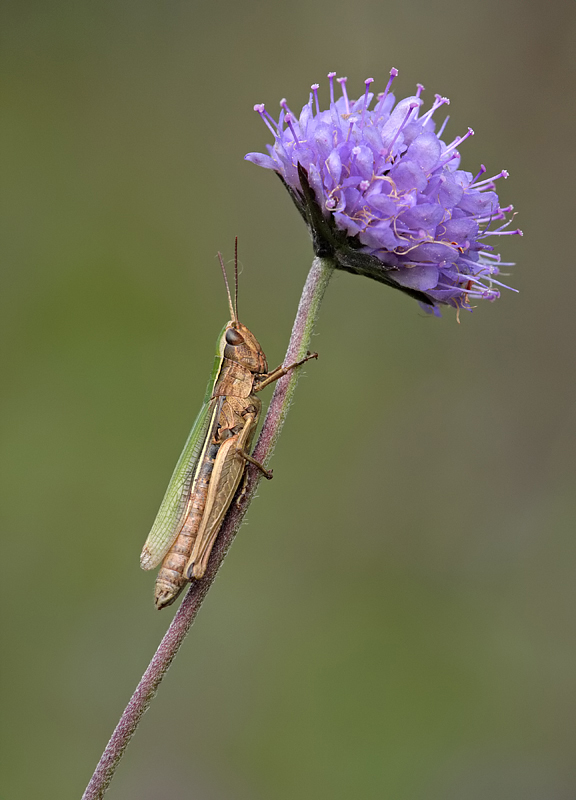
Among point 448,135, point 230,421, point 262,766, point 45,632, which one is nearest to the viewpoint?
point 230,421

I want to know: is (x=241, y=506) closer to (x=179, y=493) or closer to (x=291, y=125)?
(x=179, y=493)

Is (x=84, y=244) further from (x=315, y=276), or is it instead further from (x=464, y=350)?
(x=315, y=276)

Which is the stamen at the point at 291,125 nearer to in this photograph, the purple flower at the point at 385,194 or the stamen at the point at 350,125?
the purple flower at the point at 385,194

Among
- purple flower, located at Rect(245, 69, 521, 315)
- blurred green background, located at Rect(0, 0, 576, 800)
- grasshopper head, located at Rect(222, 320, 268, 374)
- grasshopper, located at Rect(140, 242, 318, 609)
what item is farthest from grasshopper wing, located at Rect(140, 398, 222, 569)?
blurred green background, located at Rect(0, 0, 576, 800)

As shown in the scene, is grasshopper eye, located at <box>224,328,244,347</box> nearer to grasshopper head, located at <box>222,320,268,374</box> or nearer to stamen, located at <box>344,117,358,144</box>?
grasshopper head, located at <box>222,320,268,374</box>

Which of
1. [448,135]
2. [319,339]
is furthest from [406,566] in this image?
[448,135]

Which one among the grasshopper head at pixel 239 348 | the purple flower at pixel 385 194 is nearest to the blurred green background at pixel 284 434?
the grasshopper head at pixel 239 348

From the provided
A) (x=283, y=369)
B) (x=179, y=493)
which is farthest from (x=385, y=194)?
(x=179, y=493)
